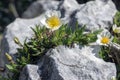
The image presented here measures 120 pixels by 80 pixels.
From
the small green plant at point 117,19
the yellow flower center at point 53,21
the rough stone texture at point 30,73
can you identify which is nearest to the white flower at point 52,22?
the yellow flower center at point 53,21

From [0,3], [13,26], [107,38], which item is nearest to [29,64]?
[107,38]

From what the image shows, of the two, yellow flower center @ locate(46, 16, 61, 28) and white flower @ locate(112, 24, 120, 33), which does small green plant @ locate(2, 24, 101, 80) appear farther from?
white flower @ locate(112, 24, 120, 33)

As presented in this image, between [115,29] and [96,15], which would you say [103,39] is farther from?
[96,15]

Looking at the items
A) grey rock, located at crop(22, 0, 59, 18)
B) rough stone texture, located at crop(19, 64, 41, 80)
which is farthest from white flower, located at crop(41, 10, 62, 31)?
grey rock, located at crop(22, 0, 59, 18)

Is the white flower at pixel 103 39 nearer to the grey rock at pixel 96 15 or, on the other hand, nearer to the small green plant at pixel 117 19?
the grey rock at pixel 96 15

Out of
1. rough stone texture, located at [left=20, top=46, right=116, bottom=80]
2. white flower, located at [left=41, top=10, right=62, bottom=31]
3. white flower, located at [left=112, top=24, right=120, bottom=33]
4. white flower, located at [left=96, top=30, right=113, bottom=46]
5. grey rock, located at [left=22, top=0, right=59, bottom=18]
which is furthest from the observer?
grey rock, located at [left=22, top=0, right=59, bottom=18]

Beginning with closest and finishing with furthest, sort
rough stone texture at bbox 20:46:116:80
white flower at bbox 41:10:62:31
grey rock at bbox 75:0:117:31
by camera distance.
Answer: rough stone texture at bbox 20:46:116:80 < white flower at bbox 41:10:62:31 < grey rock at bbox 75:0:117:31

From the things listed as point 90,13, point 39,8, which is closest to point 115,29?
point 90,13
